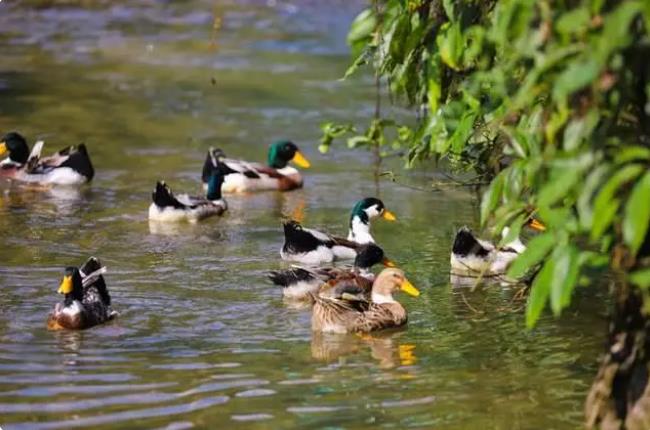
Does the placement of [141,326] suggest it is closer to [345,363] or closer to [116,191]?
[345,363]

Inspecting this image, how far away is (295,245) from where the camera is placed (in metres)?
13.1

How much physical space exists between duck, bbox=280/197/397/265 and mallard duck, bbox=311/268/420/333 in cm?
167

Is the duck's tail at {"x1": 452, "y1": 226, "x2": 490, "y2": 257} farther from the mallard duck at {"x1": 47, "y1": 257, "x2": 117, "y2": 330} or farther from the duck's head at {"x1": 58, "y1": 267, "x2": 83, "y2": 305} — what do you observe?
the duck's head at {"x1": 58, "y1": 267, "x2": 83, "y2": 305}

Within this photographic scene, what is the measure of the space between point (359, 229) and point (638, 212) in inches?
317

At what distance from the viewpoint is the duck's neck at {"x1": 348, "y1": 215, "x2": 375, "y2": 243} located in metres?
13.6

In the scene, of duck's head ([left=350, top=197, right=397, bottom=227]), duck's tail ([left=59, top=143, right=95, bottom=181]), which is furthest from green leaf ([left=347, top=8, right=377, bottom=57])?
duck's tail ([left=59, top=143, right=95, bottom=181])

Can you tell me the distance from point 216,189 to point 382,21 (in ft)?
23.9

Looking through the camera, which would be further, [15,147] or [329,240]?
[15,147]

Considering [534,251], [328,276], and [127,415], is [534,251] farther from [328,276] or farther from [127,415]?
[328,276]

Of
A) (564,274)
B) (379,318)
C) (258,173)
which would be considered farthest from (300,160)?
(564,274)

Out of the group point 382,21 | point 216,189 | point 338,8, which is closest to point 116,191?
point 216,189

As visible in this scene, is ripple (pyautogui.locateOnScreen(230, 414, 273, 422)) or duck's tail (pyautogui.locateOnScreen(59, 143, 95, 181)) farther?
duck's tail (pyautogui.locateOnScreen(59, 143, 95, 181))

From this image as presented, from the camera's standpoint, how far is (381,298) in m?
11.2

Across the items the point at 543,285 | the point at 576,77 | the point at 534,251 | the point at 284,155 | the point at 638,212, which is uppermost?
the point at 576,77
